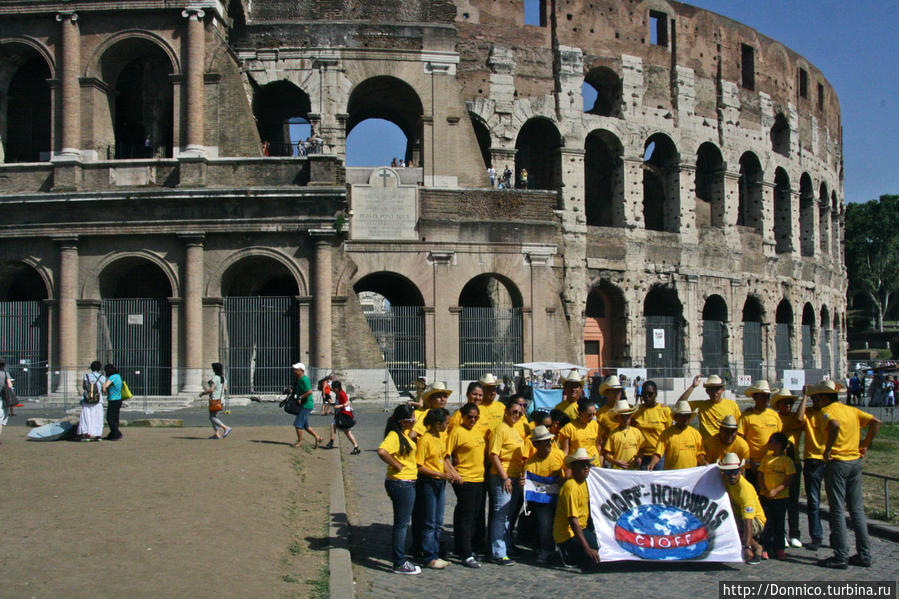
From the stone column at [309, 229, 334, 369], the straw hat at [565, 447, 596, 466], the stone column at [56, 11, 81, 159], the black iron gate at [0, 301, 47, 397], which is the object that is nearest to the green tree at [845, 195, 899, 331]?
the stone column at [309, 229, 334, 369]

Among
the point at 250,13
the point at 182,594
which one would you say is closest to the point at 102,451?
the point at 182,594

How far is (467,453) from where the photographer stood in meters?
8.55

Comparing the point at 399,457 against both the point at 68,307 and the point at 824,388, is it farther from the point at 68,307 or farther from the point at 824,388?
the point at 68,307

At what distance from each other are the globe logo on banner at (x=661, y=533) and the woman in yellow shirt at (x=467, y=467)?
138 centimetres

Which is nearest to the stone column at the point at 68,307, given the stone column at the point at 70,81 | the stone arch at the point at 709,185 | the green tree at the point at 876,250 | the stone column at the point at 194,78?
the stone column at the point at 70,81

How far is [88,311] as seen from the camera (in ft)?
80.7

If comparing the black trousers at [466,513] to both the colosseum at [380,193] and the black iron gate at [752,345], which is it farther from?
the black iron gate at [752,345]

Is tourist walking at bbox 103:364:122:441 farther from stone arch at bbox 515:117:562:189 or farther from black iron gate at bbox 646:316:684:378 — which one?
black iron gate at bbox 646:316:684:378

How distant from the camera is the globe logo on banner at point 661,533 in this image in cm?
832

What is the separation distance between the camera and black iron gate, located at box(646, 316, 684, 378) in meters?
34.4

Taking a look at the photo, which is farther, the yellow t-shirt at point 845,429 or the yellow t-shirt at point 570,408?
the yellow t-shirt at point 570,408

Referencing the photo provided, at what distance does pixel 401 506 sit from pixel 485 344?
777 inches

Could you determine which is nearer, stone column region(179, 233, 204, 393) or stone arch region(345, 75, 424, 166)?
stone column region(179, 233, 204, 393)

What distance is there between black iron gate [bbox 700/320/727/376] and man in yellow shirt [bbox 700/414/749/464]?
27465 mm
